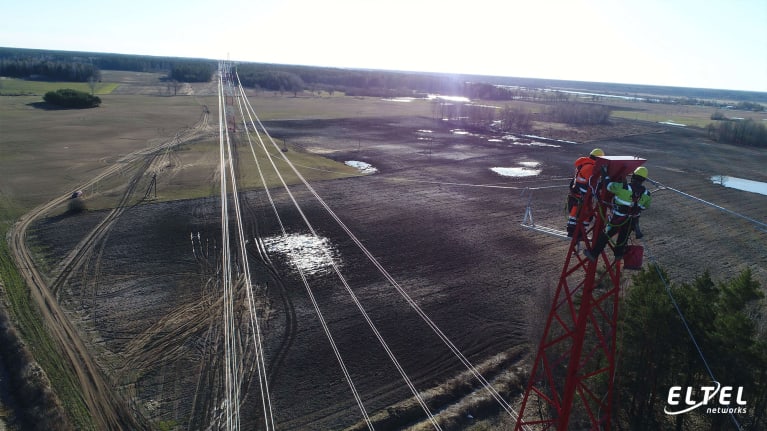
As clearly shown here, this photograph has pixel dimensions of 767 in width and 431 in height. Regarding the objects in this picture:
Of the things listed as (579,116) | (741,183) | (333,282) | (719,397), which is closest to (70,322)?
(333,282)

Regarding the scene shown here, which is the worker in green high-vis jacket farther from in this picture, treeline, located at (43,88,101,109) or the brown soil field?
treeline, located at (43,88,101,109)

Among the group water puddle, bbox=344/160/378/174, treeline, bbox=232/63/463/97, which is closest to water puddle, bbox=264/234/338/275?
water puddle, bbox=344/160/378/174

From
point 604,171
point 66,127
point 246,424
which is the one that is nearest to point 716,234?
point 604,171

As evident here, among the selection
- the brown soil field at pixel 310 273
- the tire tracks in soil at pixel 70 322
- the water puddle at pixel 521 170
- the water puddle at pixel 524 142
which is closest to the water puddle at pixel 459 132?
the water puddle at pixel 524 142

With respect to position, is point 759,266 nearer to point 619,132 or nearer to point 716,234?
point 716,234

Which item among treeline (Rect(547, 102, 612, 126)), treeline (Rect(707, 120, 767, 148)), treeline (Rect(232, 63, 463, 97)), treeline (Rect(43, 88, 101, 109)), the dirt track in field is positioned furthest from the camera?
treeline (Rect(232, 63, 463, 97))
